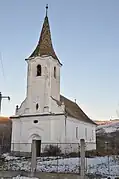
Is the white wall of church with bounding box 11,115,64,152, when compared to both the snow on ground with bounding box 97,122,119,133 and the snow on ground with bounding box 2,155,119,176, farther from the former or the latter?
the snow on ground with bounding box 97,122,119,133

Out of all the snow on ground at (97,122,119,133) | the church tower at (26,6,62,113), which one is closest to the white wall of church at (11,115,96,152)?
the church tower at (26,6,62,113)

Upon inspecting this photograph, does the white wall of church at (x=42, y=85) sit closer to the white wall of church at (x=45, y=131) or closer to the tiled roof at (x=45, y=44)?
the tiled roof at (x=45, y=44)

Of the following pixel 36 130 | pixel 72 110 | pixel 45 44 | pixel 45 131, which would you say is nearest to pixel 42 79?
pixel 45 44

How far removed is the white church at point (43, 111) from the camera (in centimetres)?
3008

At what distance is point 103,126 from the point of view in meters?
Result: 78.9

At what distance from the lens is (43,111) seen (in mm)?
31297

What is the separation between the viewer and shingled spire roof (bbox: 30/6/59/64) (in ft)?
113

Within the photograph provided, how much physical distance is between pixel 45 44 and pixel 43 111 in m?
10.3

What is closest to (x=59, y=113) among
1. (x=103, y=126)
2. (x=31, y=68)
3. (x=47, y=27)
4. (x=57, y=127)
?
(x=57, y=127)

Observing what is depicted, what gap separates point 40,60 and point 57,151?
495 inches

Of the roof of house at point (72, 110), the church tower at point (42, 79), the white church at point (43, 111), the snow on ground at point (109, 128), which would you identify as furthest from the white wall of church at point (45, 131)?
the snow on ground at point (109, 128)

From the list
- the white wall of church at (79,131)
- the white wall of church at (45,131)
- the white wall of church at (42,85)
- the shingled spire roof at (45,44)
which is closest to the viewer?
the white wall of church at (45,131)

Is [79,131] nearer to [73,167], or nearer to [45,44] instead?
[45,44]

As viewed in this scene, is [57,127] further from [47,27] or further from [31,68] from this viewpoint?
[47,27]
